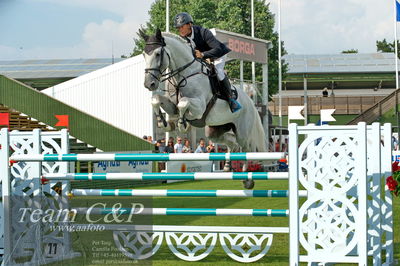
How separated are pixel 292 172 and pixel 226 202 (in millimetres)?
7299

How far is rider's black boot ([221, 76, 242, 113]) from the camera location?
7.33 m

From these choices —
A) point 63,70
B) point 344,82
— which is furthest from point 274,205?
point 344,82

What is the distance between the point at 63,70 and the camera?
49625 mm

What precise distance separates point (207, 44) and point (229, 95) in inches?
27.2

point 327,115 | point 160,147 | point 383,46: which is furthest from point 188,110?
point 383,46

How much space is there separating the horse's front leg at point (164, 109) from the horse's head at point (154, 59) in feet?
0.89

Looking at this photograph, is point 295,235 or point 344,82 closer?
point 295,235

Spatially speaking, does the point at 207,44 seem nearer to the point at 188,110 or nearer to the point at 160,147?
the point at 188,110

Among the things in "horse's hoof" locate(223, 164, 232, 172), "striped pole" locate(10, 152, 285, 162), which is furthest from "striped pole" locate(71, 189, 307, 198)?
"horse's hoof" locate(223, 164, 232, 172)

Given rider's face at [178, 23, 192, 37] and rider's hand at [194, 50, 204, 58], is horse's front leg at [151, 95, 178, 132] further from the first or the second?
rider's face at [178, 23, 192, 37]

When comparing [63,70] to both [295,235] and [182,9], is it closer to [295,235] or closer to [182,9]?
[182,9]

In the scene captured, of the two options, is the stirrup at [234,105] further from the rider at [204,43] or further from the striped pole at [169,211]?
the striped pole at [169,211]

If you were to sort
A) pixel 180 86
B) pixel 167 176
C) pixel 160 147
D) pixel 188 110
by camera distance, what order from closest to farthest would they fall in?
pixel 167 176, pixel 188 110, pixel 180 86, pixel 160 147

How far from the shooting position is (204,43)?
716 centimetres
